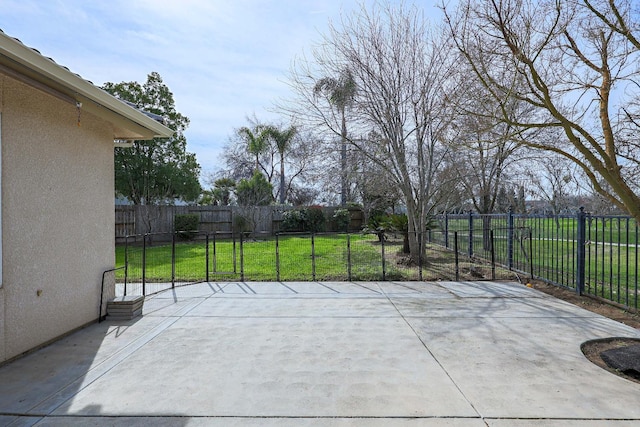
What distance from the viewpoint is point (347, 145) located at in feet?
36.3

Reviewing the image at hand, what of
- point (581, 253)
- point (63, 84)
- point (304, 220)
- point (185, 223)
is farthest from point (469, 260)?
point (185, 223)

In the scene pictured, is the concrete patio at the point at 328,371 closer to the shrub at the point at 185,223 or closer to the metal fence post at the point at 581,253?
the metal fence post at the point at 581,253

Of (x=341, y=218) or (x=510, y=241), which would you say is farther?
(x=341, y=218)

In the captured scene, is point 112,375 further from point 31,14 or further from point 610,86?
point 610,86

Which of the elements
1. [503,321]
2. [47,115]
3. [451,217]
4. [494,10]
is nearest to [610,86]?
[494,10]

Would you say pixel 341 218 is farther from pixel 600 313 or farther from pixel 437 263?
pixel 600 313

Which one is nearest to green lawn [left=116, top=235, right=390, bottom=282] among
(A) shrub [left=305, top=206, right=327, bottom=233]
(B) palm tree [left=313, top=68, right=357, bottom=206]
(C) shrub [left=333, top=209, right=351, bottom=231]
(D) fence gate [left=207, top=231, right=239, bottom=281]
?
(D) fence gate [left=207, top=231, right=239, bottom=281]

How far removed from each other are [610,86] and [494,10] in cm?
161

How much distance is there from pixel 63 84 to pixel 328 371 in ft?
13.5

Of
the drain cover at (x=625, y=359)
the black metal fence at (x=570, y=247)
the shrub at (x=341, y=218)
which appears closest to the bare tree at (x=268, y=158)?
the shrub at (x=341, y=218)

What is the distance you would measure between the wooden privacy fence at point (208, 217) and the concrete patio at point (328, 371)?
13149 mm

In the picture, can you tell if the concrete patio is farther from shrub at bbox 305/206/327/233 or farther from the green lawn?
shrub at bbox 305/206/327/233

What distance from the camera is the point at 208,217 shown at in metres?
20.8

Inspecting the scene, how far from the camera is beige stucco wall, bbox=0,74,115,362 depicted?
412 centimetres
